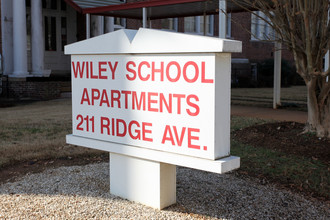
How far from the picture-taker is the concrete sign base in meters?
3.96

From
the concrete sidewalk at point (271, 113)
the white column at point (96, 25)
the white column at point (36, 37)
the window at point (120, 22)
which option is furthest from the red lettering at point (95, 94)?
the window at point (120, 22)

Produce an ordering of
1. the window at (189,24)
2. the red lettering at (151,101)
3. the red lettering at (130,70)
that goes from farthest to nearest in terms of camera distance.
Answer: the window at (189,24)
the red lettering at (130,70)
the red lettering at (151,101)

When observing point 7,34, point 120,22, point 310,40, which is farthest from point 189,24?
point 310,40

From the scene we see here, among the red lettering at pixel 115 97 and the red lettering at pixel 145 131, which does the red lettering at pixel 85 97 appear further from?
the red lettering at pixel 145 131

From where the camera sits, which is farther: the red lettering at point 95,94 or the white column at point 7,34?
the white column at point 7,34

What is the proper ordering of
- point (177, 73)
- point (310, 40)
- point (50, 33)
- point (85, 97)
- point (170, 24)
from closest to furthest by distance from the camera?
point (177, 73), point (85, 97), point (310, 40), point (50, 33), point (170, 24)

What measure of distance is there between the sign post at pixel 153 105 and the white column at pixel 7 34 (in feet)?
39.4

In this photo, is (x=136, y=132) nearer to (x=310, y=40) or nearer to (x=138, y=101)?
(x=138, y=101)

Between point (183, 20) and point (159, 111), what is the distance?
2014 centimetres

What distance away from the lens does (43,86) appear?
15.0 m

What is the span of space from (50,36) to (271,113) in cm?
1109

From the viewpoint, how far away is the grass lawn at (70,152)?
5488 millimetres

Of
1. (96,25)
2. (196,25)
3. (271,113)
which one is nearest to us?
(271,113)

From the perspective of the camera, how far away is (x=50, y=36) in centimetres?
1847
